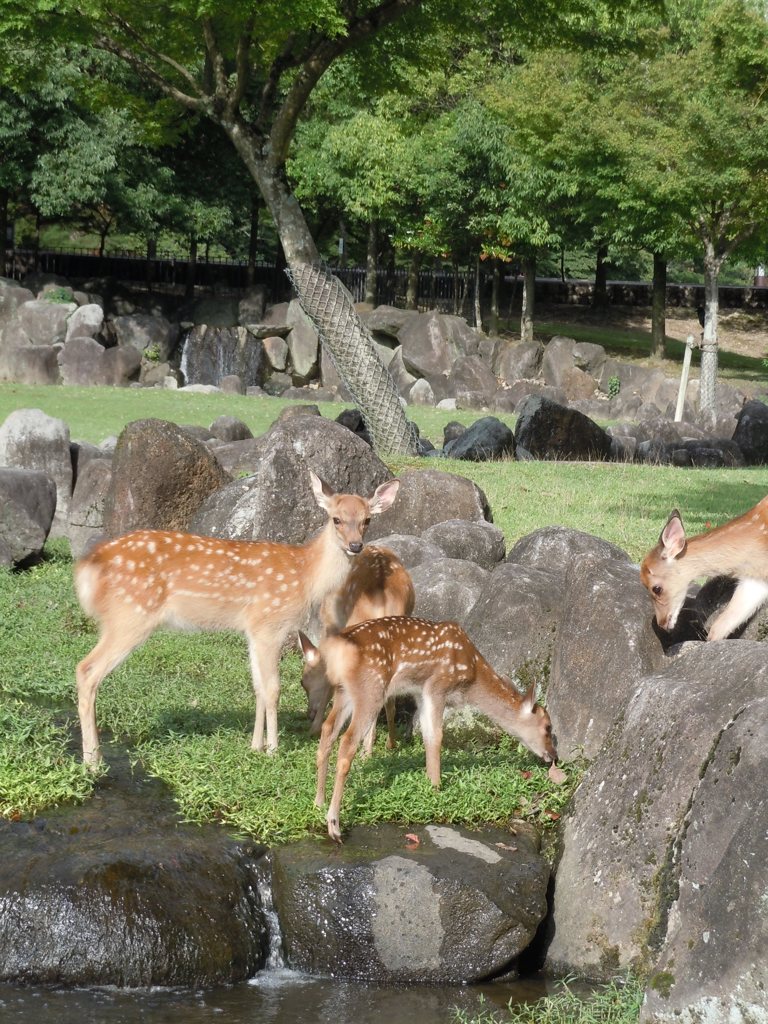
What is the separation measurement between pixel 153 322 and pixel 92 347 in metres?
4.44

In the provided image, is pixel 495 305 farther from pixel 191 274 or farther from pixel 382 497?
pixel 382 497

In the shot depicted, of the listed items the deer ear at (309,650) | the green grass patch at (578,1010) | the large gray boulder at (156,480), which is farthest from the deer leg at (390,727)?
the large gray boulder at (156,480)

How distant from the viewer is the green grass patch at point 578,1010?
5832 mm

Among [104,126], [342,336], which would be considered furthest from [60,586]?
[104,126]

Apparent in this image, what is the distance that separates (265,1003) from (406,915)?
0.78 m

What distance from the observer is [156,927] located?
6406 mm

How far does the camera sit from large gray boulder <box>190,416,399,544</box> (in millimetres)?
12086

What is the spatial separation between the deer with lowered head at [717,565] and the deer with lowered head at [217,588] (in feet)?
5.98

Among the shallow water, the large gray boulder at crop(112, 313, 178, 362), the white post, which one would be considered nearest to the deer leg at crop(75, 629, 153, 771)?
the shallow water

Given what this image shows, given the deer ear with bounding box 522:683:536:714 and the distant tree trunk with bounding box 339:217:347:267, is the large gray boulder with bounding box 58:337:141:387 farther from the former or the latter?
the deer ear with bounding box 522:683:536:714

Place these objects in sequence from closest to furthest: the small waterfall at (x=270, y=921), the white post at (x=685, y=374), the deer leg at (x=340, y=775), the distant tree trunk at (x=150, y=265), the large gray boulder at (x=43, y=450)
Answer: the small waterfall at (x=270, y=921) < the deer leg at (x=340, y=775) < the large gray boulder at (x=43, y=450) < the white post at (x=685, y=374) < the distant tree trunk at (x=150, y=265)

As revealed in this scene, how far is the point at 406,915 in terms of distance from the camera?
21.4 feet

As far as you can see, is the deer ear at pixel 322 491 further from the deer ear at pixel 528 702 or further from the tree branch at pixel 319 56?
the tree branch at pixel 319 56

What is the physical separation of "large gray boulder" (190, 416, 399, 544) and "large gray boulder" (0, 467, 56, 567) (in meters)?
1.88
